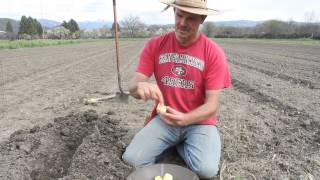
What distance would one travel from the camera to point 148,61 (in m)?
3.93

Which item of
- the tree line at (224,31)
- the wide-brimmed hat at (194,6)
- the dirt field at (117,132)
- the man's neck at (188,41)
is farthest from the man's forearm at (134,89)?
the tree line at (224,31)

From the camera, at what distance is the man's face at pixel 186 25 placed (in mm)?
3535

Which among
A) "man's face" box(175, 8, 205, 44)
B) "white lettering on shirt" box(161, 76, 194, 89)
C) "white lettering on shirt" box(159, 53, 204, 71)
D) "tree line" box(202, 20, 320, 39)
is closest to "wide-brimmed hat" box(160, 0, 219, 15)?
"man's face" box(175, 8, 205, 44)

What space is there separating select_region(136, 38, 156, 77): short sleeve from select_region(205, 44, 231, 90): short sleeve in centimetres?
56

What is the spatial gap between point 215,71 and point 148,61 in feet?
2.23

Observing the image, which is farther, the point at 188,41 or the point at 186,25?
the point at 188,41

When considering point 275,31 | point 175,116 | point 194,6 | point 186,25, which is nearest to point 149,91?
point 175,116

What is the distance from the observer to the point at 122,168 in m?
3.73

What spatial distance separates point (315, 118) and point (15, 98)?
18.8 feet

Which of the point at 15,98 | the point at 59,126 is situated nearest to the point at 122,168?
the point at 59,126

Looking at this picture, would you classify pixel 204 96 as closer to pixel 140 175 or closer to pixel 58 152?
pixel 140 175

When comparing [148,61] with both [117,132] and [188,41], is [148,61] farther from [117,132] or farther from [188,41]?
[117,132]

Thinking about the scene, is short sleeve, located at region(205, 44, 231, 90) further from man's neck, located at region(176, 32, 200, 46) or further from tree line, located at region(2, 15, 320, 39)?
tree line, located at region(2, 15, 320, 39)

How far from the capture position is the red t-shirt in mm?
3742
